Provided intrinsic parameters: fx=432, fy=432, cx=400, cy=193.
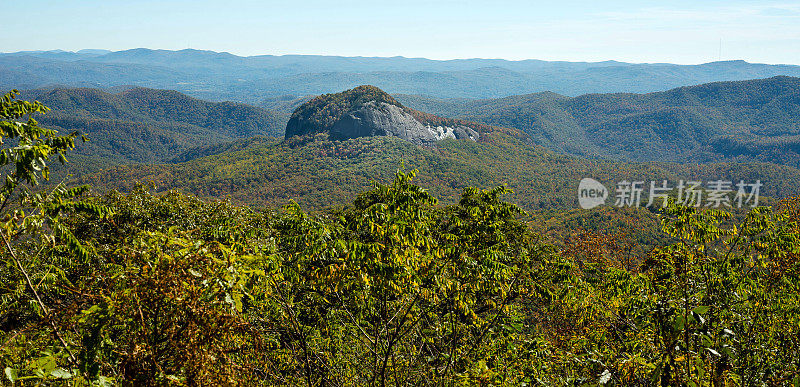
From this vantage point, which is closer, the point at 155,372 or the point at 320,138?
the point at 155,372

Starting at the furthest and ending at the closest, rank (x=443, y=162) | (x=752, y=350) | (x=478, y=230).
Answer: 1. (x=443, y=162)
2. (x=478, y=230)
3. (x=752, y=350)

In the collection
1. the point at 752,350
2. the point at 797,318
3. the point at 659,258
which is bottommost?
the point at 752,350

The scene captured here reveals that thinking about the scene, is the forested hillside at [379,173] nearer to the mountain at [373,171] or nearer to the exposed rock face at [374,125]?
the mountain at [373,171]

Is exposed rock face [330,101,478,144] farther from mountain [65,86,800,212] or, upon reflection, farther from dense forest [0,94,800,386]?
dense forest [0,94,800,386]

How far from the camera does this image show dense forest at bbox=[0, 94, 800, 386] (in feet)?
13.1

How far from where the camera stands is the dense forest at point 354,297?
13.1ft

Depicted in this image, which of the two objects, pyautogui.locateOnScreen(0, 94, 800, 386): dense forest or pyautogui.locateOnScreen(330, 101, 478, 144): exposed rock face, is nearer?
pyautogui.locateOnScreen(0, 94, 800, 386): dense forest

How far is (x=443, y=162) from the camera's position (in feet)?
558

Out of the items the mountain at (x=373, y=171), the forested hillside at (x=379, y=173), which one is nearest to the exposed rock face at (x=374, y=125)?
the mountain at (x=373, y=171)

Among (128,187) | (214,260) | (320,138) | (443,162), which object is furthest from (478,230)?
(320,138)

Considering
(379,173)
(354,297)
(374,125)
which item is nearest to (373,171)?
(379,173)

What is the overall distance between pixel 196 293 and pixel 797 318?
33.5ft

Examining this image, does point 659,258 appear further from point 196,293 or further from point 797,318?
point 196,293

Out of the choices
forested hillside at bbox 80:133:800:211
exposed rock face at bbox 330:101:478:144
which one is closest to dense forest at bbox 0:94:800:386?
forested hillside at bbox 80:133:800:211
